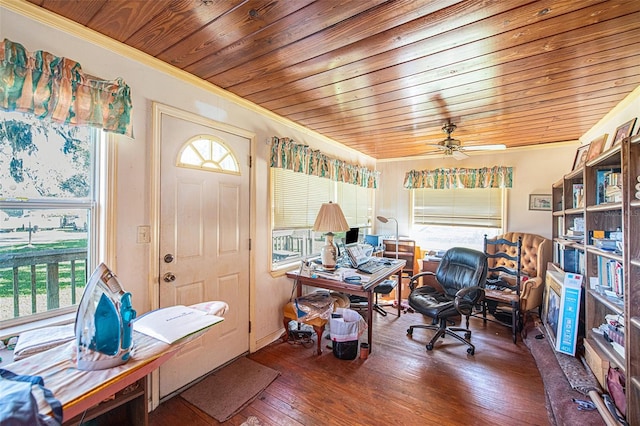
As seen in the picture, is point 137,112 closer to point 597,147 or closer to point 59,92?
point 59,92

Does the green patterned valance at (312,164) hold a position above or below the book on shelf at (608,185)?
above

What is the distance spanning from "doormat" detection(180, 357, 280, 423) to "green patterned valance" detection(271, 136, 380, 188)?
6.34 feet

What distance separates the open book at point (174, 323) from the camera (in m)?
1.33

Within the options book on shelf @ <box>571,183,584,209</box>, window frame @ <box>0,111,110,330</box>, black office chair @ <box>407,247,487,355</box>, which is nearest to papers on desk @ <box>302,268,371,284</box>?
black office chair @ <box>407,247,487,355</box>

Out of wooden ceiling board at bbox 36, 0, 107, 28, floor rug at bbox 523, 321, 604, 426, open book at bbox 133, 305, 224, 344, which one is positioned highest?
wooden ceiling board at bbox 36, 0, 107, 28

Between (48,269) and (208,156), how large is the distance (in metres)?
1.24

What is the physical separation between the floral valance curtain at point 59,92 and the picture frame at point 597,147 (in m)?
3.91

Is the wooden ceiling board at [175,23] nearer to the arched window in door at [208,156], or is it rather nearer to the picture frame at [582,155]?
the arched window in door at [208,156]

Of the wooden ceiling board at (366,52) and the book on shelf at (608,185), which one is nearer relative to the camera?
the wooden ceiling board at (366,52)

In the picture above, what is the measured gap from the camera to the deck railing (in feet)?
4.73

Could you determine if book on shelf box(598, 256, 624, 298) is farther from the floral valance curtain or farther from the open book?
the floral valance curtain

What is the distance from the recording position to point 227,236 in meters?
2.47

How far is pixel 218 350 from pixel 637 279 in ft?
9.54

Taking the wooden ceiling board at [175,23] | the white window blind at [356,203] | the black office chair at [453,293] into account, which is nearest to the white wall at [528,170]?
the white window blind at [356,203]
